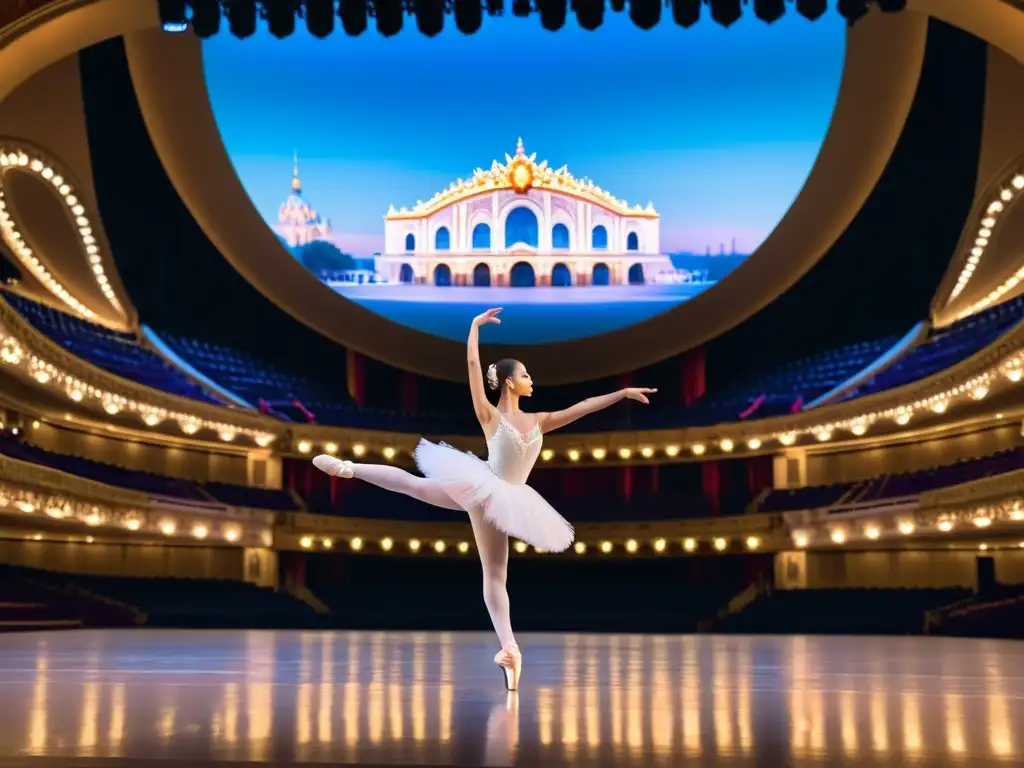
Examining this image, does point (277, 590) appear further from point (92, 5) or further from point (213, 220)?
point (92, 5)

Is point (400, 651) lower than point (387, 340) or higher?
lower

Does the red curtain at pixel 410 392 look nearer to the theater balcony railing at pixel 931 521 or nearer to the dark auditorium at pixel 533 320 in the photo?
the dark auditorium at pixel 533 320

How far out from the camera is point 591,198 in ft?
120

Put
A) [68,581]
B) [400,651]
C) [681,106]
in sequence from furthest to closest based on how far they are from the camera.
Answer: [681,106] → [68,581] → [400,651]

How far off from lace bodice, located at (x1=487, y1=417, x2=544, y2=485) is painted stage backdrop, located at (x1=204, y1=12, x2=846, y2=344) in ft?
91.9

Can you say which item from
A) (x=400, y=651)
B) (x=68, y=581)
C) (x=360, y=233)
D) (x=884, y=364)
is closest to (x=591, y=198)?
(x=360, y=233)

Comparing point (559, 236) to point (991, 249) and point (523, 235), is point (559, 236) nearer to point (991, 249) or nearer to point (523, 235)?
point (523, 235)

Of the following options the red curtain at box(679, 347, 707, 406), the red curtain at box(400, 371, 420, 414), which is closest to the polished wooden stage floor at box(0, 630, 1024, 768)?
the red curtain at box(679, 347, 707, 406)

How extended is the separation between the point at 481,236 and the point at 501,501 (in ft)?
101

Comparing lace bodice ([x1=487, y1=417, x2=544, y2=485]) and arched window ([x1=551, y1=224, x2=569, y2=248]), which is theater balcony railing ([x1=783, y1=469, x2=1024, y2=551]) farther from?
lace bodice ([x1=487, y1=417, x2=544, y2=485])

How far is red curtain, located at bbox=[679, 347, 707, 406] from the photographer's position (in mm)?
39156

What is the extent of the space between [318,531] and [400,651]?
19467 millimetres

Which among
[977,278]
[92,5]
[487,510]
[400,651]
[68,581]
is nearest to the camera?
[487,510]

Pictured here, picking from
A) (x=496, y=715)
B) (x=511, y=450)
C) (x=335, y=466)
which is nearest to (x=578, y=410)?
(x=511, y=450)
